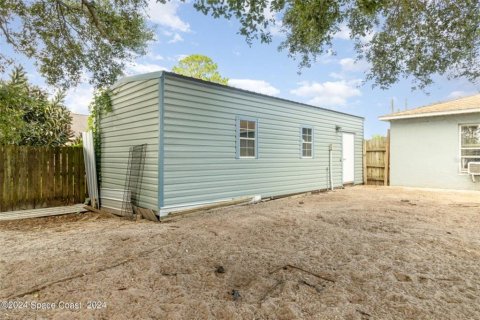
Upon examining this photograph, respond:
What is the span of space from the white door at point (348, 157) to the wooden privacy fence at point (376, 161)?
3.07 feet

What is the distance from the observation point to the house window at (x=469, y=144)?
9562mm

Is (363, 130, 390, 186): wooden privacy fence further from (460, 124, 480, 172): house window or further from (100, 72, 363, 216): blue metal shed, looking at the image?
(100, 72, 363, 216): blue metal shed

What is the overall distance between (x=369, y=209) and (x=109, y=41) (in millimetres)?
7407

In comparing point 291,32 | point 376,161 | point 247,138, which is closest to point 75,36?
point 247,138

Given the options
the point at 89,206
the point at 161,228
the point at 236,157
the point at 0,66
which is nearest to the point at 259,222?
the point at 161,228

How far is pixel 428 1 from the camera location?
501cm

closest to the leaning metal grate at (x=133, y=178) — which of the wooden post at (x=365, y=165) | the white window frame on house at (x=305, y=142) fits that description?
the white window frame on house at (x=305, y=142)

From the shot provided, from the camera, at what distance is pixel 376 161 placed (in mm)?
12078

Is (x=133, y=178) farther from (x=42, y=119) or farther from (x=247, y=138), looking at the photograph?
(x=42, y=119)

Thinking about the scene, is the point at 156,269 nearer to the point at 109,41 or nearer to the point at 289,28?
the point at 289,28

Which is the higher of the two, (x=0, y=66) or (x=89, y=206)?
(x=0, y=66)

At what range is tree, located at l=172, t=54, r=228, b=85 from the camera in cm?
2231

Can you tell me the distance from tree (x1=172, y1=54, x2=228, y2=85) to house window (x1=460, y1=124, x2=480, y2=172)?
16.4m

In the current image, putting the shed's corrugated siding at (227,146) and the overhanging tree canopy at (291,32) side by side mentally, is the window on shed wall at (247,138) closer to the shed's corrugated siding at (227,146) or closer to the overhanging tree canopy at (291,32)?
the shed's corrugated siding at (227,146)
